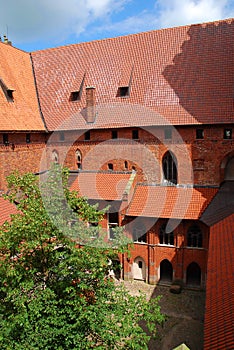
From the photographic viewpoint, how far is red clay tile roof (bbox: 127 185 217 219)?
19703 millimetres

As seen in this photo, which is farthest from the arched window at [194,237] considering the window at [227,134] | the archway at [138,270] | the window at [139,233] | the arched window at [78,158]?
the arched window at [78,158]

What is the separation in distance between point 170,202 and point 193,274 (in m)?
5.48

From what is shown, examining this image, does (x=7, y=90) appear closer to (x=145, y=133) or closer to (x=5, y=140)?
(x=5, y=140)

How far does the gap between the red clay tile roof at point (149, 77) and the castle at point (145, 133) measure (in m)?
0.08

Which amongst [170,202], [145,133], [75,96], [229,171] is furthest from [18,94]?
[229,171]

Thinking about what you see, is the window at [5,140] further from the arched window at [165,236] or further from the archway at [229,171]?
the archway at [229,171]

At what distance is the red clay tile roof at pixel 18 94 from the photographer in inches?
866

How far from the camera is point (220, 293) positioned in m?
9.18

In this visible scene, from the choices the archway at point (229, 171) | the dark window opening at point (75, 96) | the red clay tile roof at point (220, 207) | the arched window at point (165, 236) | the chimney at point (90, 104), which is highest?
the dark window opening at point (75, 96)

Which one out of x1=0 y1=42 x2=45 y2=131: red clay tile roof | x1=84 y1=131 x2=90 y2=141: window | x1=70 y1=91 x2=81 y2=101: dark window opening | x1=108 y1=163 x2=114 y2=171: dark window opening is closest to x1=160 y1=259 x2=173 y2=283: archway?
x1=108 y1=163 x2=114 y2=171: dark window opening

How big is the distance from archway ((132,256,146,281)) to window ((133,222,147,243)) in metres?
1.52

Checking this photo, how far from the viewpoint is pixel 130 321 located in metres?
8.30

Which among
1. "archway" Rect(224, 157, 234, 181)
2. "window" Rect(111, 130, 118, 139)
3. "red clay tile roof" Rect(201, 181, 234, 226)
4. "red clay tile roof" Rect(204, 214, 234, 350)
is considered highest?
"window" Rect(111, 130, 118, 139)

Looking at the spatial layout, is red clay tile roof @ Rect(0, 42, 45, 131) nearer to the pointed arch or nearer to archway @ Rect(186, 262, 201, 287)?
the pointed arch
